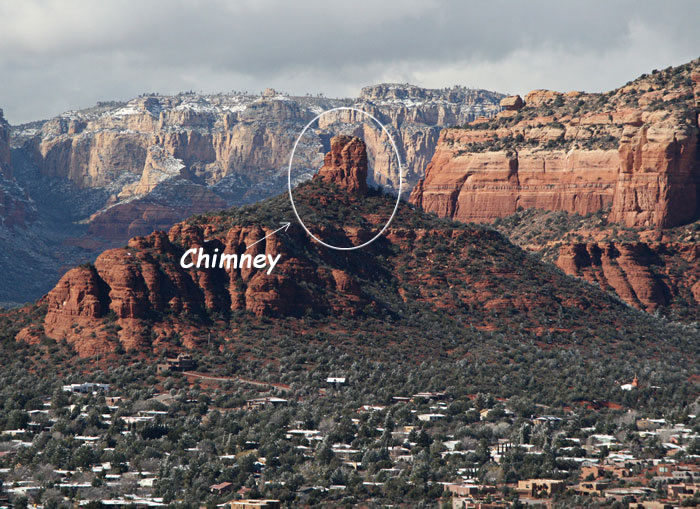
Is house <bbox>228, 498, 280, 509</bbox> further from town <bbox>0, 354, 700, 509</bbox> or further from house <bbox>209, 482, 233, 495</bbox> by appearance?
house <bbox>209, 482, 233, 495</bbox>

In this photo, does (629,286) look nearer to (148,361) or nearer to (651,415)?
(651,415)

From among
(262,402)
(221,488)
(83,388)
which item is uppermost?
(83,388)

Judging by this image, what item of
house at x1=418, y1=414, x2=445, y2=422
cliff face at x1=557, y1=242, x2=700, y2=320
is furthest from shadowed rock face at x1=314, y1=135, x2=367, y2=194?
house at x1=418, y1=414, x2=445, y2=422

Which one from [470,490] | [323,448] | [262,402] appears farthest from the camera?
[262,402]

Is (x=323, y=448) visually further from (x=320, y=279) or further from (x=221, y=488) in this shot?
(x=320, y=279)

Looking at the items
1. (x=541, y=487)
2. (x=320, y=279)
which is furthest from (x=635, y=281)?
(x=541, y=487)

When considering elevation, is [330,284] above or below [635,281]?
below
